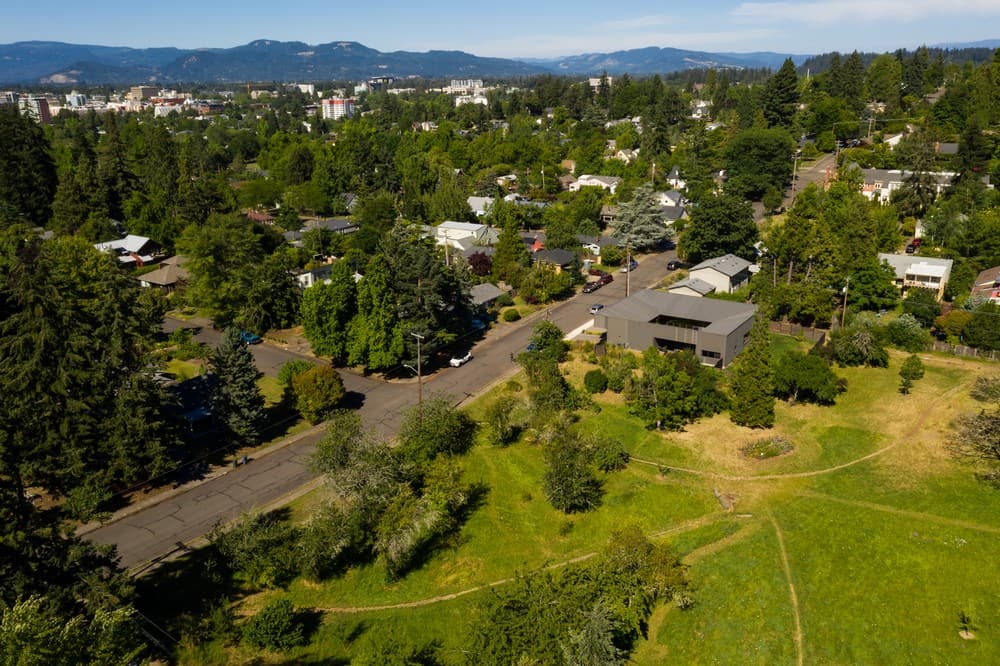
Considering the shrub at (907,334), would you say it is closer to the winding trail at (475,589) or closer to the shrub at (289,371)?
the winding trail at (475,589)

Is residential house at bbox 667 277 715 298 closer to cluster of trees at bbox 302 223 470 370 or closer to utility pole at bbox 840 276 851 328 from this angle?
utility pole at bbox 840 276 851 328

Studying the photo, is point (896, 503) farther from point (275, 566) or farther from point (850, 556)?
point (275, 566)

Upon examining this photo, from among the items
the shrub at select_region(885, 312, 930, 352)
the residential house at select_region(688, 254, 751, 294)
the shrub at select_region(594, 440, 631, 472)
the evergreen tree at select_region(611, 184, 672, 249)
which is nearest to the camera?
the shrub at select_region(594, 440, 631, 472)

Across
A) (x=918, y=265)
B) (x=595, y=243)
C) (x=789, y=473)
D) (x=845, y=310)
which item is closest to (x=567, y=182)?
(x=595, y=243)

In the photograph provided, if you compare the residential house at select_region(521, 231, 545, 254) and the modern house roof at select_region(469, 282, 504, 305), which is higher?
the residential house at select_region(521, 231, 545, 254)

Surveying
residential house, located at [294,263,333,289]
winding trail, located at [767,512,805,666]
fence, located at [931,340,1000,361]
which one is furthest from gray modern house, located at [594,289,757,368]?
residential house, located at [294,263,333,289]

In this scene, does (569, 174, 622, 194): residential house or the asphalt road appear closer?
the asphalt road

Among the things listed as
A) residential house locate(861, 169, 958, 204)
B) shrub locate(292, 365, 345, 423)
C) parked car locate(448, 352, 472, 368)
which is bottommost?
parked car locate(448, 352, 472, 368)

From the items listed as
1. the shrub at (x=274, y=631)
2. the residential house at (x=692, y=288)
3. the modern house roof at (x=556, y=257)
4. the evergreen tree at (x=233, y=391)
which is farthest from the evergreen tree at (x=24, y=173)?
the shrub at (x=274, y=631)
